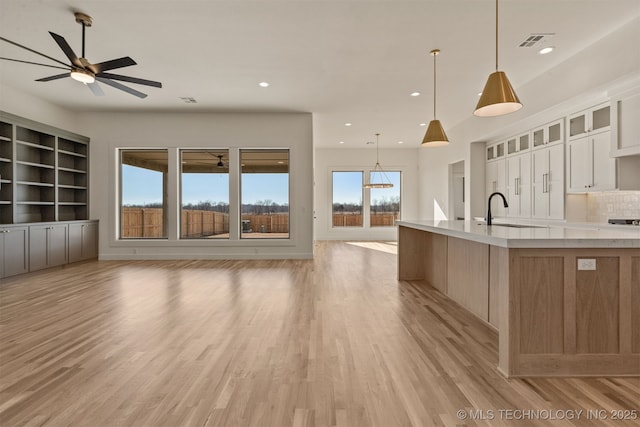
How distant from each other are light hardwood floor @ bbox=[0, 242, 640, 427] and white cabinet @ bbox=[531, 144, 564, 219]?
291 centimetres

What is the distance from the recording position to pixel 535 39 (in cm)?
422

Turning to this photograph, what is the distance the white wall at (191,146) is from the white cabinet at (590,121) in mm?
4708

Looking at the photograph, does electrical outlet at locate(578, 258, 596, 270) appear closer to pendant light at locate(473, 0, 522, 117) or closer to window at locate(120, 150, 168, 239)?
pendant light at locate(473, 0, 522, 117)

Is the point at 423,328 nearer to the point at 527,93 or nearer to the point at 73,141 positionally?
the point at 527,93

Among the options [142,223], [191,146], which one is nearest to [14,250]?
[142,223]

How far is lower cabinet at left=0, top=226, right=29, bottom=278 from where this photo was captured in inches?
200

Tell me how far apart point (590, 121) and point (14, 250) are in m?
8.89

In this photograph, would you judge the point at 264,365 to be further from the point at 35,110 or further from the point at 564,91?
the point at 35,110

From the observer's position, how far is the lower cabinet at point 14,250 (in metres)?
5.09

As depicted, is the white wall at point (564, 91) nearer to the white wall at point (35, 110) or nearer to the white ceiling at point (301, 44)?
the white ceiling at point (301, 44)

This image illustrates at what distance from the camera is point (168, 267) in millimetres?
6344

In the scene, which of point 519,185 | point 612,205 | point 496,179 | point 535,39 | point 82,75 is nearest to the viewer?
point 82,75

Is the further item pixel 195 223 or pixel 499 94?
pixel 195 223

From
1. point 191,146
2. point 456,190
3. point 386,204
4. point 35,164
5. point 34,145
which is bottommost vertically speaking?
point 386,204
